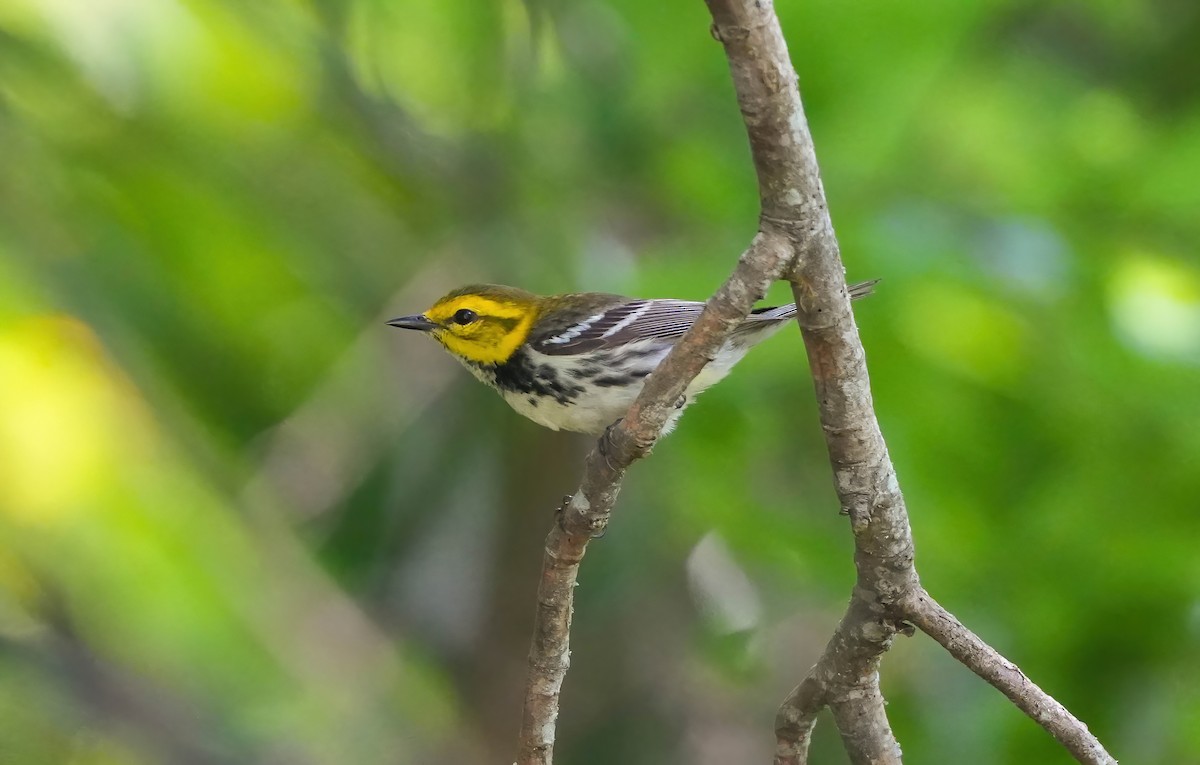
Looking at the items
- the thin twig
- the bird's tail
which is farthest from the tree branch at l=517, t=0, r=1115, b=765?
the bird's tail

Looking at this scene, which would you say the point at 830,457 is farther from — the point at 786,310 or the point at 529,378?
the point at 529,378

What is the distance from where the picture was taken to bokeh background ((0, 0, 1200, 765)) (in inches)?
68.6

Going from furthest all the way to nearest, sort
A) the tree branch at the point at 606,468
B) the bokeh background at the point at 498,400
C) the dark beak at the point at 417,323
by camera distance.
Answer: the dark beak at the point at 417,323, the bokeh background at the point at 498,400, the tree branch at the point at 606,468

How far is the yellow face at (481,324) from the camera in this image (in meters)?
2.12

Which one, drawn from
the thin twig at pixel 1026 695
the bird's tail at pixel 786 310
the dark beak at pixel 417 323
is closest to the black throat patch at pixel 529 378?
the dark beak at pixel 417 323

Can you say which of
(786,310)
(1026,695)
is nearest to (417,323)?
(786,310)

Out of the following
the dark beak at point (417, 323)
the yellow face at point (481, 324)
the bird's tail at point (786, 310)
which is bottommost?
the dark beak at point (417, 323)

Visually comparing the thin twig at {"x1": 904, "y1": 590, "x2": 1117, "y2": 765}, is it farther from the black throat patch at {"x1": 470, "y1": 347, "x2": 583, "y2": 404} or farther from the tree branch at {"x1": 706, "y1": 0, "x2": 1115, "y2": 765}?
the black throat patch at {"x1": 470, "y1": 347, "x2": 583, "y2": 404}

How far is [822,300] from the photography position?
1.02 meters

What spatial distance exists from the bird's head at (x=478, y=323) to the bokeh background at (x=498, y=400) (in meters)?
0.14

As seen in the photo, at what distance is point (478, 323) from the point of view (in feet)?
7.00

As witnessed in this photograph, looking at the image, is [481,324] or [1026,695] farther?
[481,324]

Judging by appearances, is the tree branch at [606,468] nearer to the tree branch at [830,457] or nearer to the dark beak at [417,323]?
the tree branch at [830,457]

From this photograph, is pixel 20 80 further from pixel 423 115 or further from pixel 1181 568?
pixel 1181 568
